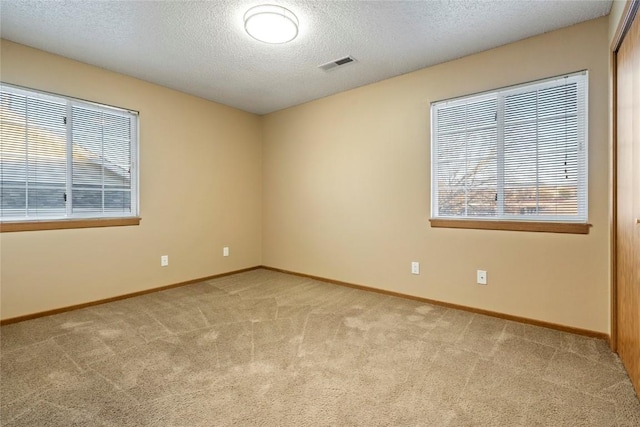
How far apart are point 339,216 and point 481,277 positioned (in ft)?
5.84

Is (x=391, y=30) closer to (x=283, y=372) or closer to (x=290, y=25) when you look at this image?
(x=290, y=25)

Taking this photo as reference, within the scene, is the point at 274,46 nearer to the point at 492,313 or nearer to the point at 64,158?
the point at 64,158

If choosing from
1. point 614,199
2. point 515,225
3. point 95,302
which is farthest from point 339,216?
point 95,302

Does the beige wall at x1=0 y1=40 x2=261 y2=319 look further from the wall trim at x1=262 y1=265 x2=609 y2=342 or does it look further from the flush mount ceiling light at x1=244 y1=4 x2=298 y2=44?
the flush mount ceiling light at x1=244 y1=4 x2=298 y2=44

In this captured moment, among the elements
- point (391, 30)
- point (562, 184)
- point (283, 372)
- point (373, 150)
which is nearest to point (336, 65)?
point (391, 30)

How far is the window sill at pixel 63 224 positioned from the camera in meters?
2.74

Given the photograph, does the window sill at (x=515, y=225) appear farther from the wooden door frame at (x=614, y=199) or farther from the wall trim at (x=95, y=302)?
the wall trim at (x=95, y=302)

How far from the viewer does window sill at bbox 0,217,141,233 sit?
2.74 m

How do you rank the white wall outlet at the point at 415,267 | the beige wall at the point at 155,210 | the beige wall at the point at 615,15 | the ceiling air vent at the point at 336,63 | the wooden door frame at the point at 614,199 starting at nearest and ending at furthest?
the beige wall at the point at 615,15 < the wooden door frame at the point at 614,199 < the beige wall at the point at 155,210 < the ceiling air vent at the point at 336,63 < the white wall outlet at the point at 415,267

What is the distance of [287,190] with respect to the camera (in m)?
4.66

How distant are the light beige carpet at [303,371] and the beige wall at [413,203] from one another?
13.9 inches

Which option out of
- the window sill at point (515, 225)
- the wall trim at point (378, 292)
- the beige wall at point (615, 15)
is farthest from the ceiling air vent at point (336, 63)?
the wall trim at point (378, 292)

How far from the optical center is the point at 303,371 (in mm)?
1956

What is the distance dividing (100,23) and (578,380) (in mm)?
4137
